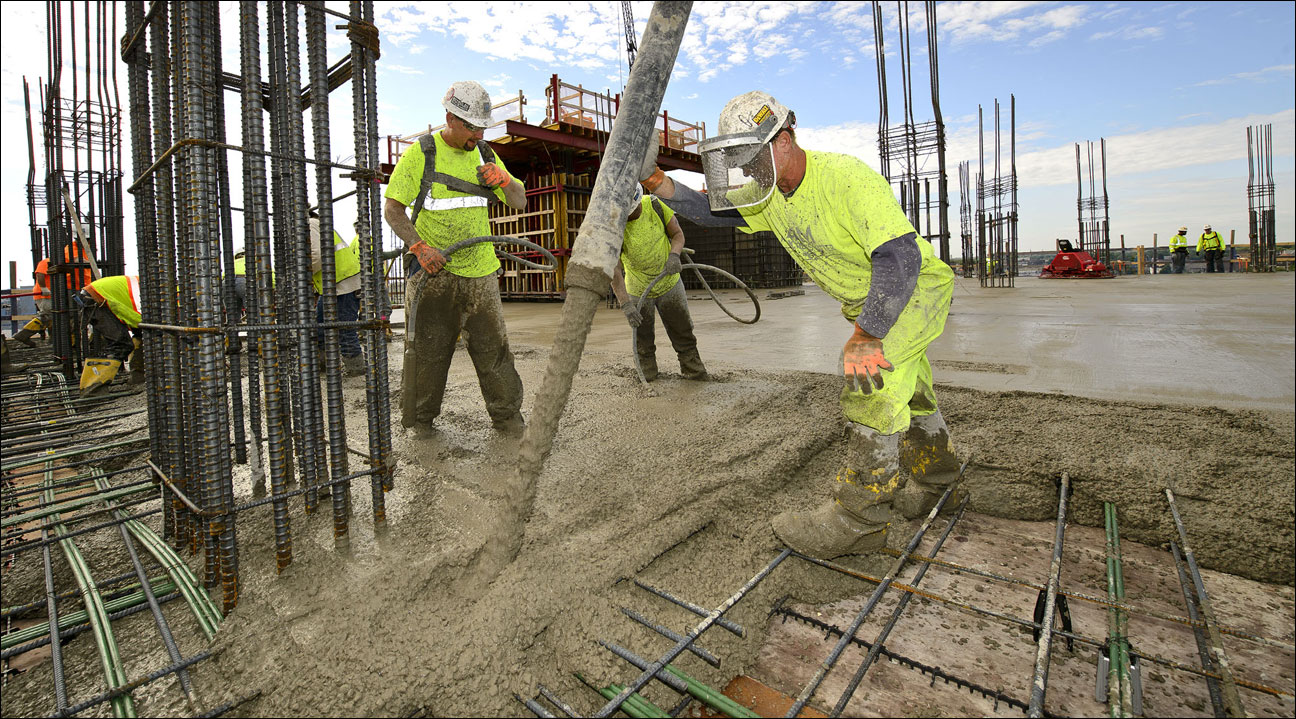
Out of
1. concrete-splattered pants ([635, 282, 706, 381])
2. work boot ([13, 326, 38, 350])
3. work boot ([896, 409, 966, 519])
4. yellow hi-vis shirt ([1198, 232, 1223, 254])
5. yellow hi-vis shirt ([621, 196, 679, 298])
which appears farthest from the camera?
yellow hi-vis shirt ([1198, 232, 1223, 254])

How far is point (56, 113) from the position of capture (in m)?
7.15

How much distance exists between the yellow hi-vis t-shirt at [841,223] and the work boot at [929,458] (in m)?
0.58

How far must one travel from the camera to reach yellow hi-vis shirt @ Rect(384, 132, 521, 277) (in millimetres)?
3299

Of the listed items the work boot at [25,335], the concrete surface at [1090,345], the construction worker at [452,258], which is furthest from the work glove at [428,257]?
the work boot at [25,335]

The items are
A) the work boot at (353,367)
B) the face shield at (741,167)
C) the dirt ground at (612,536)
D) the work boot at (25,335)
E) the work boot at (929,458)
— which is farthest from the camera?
the work boot at (25,335)

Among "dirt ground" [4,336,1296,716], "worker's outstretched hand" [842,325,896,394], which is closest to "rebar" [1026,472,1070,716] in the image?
"dirt ground" [4,336,1296,716]

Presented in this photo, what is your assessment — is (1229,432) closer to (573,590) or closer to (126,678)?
(573,590)

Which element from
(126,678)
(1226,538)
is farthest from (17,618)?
(1226,538)

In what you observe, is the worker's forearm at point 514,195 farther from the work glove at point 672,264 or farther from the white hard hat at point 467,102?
the work glove at point 672,264

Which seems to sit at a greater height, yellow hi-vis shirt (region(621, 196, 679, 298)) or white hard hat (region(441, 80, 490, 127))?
white hard hat (region(441, 80, 490, 127))

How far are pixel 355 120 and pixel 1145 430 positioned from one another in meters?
3.89

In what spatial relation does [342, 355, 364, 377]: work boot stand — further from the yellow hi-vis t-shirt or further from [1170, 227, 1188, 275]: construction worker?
[1170, 227, 1188, 275]: construction worker

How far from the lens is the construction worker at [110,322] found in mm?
5809

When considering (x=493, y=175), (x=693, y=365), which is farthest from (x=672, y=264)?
(x=493, y=175)
